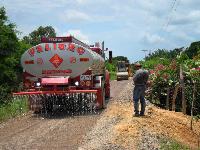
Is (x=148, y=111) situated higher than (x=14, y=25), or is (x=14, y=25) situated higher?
(x=14, y=25)

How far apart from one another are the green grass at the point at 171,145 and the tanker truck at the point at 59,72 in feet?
26.5

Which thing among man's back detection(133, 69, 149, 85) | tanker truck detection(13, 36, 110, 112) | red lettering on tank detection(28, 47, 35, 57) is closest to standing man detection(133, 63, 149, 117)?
man's back detection(133, 69, 149, 85)

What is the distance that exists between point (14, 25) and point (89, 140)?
3594 cm

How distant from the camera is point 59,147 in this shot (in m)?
12.7

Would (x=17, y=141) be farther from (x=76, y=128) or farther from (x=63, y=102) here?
(x=63, y=102)

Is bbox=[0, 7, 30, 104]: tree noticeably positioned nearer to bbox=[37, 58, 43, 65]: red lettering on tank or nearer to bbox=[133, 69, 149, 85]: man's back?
bbox=[37, 58, 43, 65]: red lettering on tank

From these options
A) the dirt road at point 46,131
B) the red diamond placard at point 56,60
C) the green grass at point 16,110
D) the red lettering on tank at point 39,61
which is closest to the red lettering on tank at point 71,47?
the red diamond placard at point 56,60

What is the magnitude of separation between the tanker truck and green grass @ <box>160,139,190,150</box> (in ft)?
26.5

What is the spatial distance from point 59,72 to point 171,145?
31.9 feet

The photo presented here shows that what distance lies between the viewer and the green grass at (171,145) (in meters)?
11.6

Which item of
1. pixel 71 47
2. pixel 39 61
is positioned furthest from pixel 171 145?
pixel 39 61

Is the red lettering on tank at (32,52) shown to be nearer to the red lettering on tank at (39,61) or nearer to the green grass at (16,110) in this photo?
the red lettering on tank at (39,61)

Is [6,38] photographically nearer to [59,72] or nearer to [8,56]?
[8,56]

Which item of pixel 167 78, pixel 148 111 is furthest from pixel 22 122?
pixel 167 78
